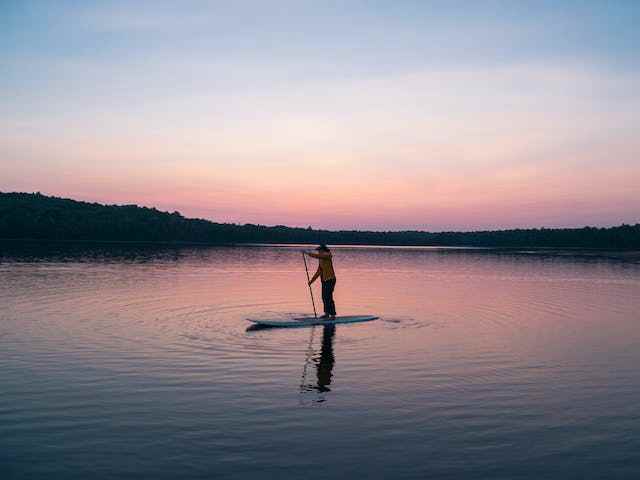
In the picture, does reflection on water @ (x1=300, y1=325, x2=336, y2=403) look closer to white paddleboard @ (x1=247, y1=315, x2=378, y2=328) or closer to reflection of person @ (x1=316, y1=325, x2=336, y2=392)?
reflection of person @ (x1=316, y1=325, x2=336, y2=392)

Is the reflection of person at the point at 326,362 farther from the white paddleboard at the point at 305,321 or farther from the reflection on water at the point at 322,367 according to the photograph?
the white paddleboard at the point at 305,321

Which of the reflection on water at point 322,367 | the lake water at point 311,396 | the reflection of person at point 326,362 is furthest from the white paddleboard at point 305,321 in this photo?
the reflection on water at point 322,367

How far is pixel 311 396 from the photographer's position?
11602mm

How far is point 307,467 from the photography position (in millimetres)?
7895

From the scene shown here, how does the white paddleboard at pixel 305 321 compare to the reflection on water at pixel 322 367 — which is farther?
the white paddleboard at pixel 305 321

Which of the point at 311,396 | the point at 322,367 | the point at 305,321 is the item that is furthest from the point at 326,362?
the point at 305,321

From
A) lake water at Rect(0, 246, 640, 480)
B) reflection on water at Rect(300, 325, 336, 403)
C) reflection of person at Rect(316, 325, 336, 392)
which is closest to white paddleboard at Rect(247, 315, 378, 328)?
lake water at Rect(0, 246, 640, 480)

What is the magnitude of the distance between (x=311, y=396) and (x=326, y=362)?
3338mm

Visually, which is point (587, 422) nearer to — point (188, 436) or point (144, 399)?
point (188, 436)

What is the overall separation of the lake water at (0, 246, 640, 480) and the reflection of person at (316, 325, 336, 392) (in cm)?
8

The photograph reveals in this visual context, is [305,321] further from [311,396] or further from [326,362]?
[311,396]

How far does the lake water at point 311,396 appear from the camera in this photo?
8.14m

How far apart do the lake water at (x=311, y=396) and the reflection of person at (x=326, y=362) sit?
0.08 meters

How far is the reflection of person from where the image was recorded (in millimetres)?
12625
